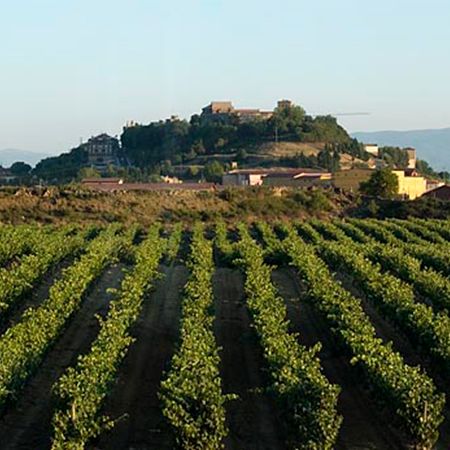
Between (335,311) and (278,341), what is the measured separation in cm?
353

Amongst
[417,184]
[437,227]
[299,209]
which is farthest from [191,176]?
[437,227]

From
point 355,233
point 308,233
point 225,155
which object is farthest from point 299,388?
point 225,155

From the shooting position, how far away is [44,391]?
1736 cm

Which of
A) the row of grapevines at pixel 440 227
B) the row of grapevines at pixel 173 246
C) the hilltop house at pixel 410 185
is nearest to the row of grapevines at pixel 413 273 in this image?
the row of grapevines at pixel 440 227

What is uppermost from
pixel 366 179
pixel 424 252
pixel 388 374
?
pixel 388 374

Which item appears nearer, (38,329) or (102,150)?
(38,329)

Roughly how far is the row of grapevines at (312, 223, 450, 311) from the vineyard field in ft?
0.25

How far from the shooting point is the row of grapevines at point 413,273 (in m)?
22.5

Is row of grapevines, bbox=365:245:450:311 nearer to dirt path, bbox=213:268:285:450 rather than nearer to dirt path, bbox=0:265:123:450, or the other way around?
dirt path, bbox=213:268:285:450

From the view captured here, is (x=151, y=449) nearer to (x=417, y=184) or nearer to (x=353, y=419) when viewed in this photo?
(x=353, y=419)

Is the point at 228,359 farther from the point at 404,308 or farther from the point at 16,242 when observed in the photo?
the point at 16,242

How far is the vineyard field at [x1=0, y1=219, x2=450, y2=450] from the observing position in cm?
1335

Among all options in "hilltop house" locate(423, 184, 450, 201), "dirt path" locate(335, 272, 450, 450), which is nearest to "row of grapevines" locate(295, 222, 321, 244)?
"dirt path" locate(335, 272, 450, 450)

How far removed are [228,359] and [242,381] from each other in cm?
170
